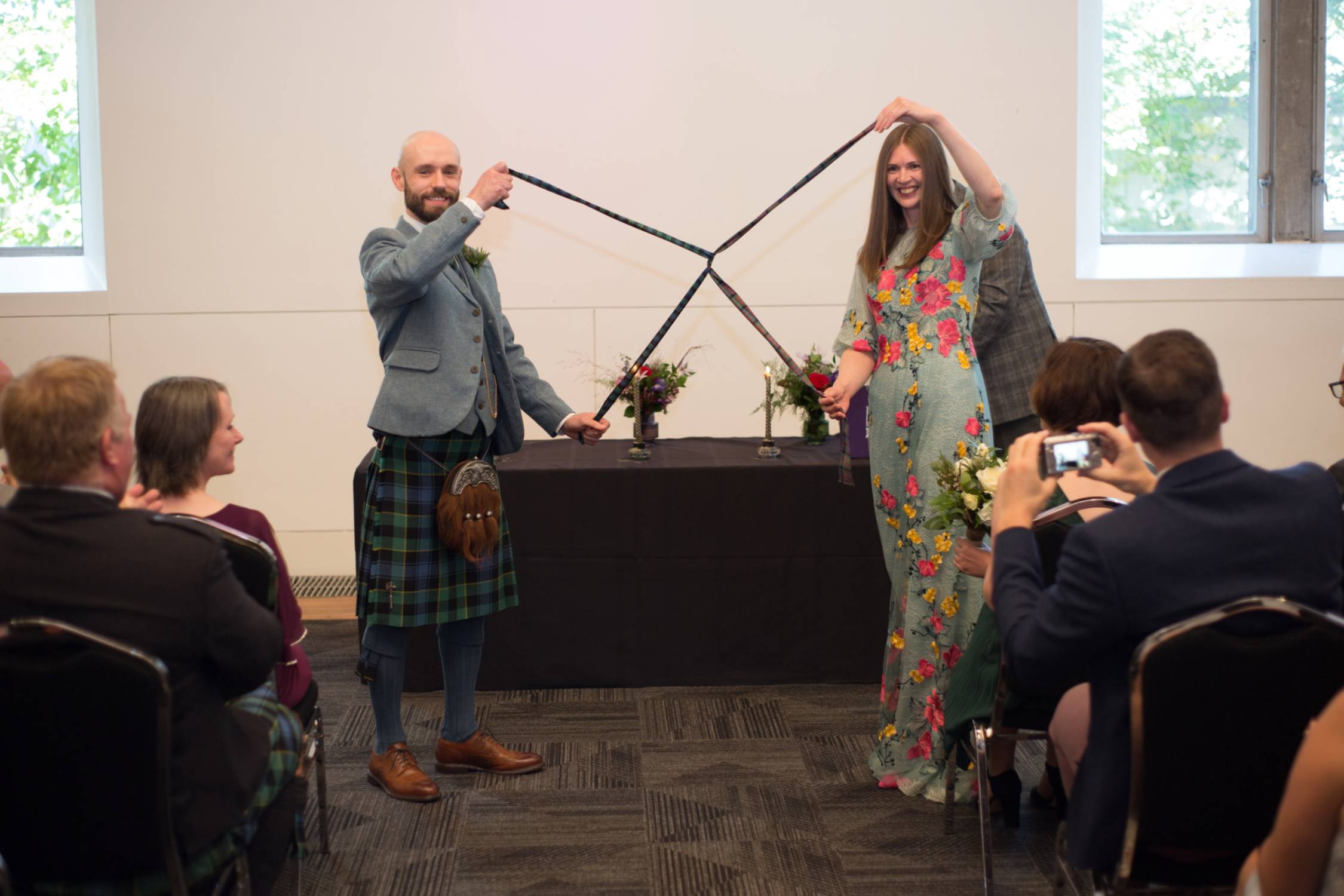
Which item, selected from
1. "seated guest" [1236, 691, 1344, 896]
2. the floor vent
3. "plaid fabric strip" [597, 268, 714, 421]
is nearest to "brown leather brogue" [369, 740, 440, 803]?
"plaid fabric strip" [597, 268, 714, 421]

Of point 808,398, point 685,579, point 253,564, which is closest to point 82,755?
point 253,564

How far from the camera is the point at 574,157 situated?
5.27 meters

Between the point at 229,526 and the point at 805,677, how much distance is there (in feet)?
7.22

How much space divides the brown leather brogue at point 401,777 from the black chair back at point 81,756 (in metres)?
1.49

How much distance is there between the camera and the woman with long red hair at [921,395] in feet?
9.93

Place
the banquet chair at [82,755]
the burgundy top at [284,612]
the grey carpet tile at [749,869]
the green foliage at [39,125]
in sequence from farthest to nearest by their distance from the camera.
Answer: the green foliage at [39,125], the grey carpet tile at [749,869], the burgundy top at [284,612], the banquet chair at [82,755]

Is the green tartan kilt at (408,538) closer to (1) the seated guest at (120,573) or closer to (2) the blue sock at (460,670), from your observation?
(2) the blue sock at (460,670)

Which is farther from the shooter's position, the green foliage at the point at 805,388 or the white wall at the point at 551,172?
the white wall at the point at 551,172

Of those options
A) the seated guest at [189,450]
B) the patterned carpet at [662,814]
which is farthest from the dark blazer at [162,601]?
the patterned carpet at [662,814]

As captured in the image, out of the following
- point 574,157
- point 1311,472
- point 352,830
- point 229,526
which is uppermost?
point 574,157

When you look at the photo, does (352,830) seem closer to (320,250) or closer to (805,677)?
(805,677)

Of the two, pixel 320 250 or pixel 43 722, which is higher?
pixel 320 250

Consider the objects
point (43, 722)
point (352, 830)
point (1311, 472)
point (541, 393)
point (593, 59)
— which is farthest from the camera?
point (593, 59)

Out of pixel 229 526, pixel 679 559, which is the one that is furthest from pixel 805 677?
pixel 229 526
